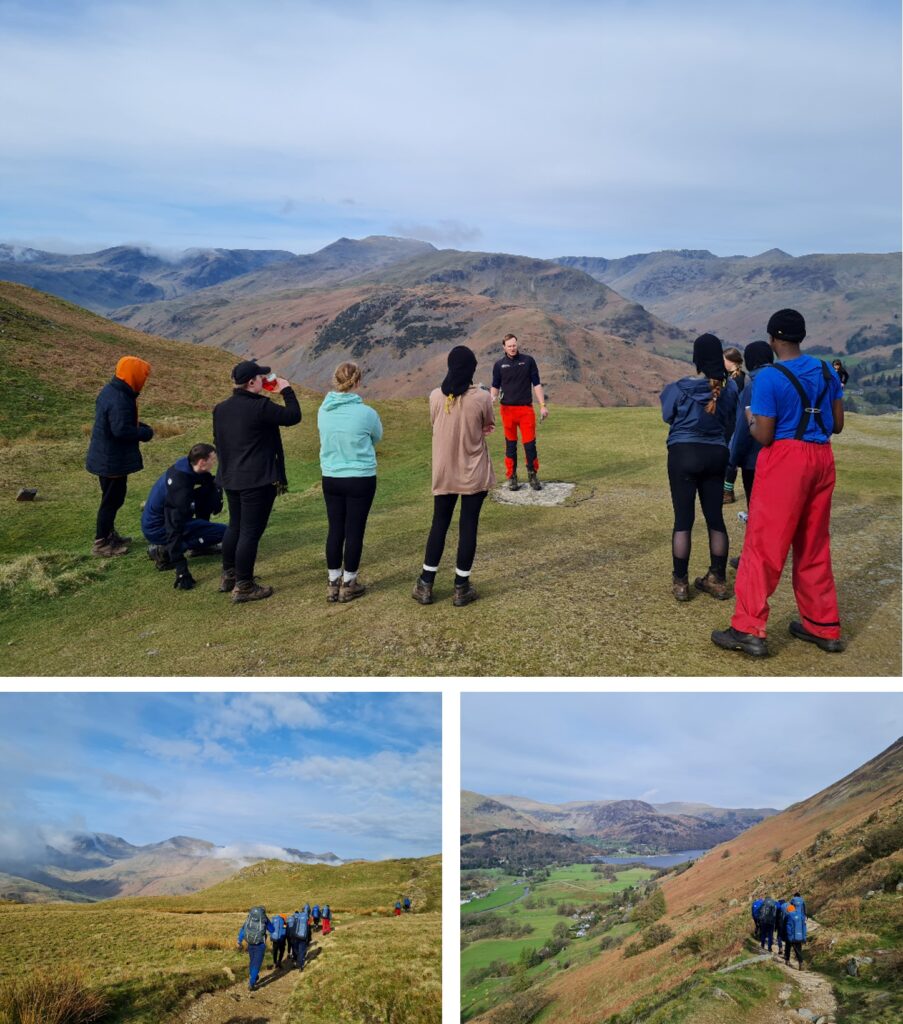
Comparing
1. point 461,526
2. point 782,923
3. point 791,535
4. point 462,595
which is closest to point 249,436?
point 461,526

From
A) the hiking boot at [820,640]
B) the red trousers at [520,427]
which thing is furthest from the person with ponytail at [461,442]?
the red trousers at [520,427]

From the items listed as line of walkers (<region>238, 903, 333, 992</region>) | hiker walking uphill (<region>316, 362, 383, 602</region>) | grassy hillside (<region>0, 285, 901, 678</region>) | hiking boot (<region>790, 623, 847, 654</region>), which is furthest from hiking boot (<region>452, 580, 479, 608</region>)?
hiking boot (<region>790, 623, 847, 654</region>)

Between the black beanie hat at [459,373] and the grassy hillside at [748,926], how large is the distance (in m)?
4.68

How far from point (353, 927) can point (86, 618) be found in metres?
4.54

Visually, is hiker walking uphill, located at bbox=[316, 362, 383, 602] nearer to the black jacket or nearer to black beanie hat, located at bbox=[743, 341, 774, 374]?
the black jacket

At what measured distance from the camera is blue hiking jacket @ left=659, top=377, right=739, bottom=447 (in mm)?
6613

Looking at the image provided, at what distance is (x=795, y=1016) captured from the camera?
183 inches

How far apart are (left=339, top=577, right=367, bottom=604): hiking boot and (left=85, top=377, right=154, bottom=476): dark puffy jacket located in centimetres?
330

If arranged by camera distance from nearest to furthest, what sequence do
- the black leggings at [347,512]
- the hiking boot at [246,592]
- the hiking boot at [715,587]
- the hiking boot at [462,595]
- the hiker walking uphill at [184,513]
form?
1. the black leggings at [347,512]
2. the hiking boot at [462,595]
3. the hiking boot at [715,587]
4. the hiking boot at [246,592]
5. the hiker walking uphill at [184,513]

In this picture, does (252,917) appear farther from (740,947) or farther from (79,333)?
(79,333)

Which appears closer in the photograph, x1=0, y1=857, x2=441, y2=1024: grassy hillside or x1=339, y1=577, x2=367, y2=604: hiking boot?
x1=0, y1=857, x2=441, y2=1024: grassy hillside

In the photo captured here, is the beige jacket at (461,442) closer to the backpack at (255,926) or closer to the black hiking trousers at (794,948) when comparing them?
the backpack at (255,926)

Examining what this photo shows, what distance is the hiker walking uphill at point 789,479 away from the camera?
5582 mm

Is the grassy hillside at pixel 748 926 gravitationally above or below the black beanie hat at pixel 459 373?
below
